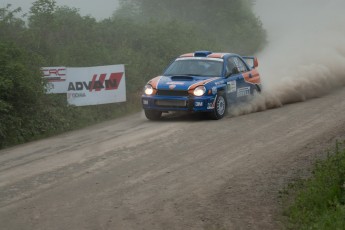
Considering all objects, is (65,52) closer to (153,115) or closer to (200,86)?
(153,115)

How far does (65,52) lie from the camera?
18.1 meters

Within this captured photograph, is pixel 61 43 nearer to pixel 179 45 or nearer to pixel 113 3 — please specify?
pixel 179 45

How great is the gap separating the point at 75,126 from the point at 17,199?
25.4 ft

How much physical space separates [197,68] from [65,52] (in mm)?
5336

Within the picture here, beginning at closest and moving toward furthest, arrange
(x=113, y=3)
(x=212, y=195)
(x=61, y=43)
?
(x=212, y=195) < (x=61, y=43) < (x=113, y=3)

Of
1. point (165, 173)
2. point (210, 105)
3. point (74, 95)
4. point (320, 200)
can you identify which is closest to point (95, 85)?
→ point (74, 95)

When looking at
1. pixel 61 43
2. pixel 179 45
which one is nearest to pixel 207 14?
pixel 179 45

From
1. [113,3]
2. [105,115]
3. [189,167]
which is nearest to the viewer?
[189,167]

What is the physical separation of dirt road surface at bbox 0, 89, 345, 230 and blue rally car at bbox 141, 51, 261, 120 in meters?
0.48

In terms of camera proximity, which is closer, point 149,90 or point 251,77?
point 149,90

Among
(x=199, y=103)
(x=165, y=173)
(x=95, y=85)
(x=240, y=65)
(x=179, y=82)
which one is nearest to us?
(x=165, y=173)

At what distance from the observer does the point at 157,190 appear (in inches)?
305

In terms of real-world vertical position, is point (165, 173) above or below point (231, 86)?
below

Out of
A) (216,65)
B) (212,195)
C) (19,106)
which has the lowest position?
(212,195)
